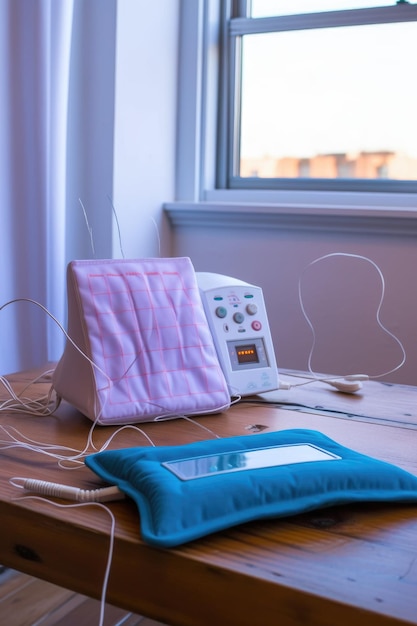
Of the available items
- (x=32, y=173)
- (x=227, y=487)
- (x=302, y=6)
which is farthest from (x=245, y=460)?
(x=302, y=6)

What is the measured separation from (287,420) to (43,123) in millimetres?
1047

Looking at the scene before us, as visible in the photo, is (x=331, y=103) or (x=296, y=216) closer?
(x=296, y=216)

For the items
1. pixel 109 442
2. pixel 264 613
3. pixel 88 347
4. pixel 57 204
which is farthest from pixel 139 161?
pixel 264 613

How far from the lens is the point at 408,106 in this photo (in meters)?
2.22

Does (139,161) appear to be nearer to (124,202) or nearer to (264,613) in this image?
(124,202)

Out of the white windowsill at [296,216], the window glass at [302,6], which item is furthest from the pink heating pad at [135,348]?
the window glass at [302,6]

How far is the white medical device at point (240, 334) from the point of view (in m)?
1.30

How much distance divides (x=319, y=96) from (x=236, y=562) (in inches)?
74.7

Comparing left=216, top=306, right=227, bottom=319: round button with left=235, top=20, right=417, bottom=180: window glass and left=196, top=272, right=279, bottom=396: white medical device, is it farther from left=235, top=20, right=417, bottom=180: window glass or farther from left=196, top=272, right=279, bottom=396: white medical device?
left=235, top=20, right=417, bottom=180: window glass

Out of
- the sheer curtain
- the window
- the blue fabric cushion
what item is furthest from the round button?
the window

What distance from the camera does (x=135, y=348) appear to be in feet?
3.82

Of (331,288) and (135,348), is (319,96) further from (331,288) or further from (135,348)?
(135,348)

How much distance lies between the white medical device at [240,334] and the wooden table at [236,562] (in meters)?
0.45

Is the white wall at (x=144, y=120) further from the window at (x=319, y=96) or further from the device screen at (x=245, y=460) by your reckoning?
the device screen at (x=245, y=460)
